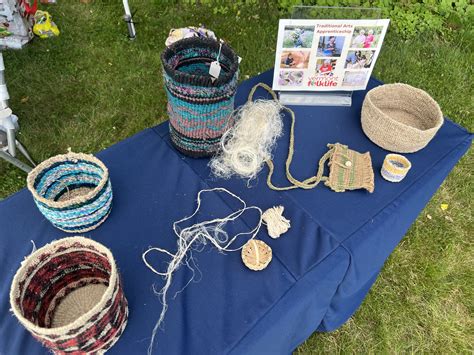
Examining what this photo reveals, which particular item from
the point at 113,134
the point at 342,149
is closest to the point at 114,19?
the point at 113,134

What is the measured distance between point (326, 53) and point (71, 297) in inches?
42.8

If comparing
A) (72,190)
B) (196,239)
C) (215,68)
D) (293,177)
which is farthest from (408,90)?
(72,190)

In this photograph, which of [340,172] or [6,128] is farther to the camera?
[6,128]

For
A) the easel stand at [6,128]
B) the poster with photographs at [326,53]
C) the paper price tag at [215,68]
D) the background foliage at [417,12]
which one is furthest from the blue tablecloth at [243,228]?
the background foliage at [417,12]

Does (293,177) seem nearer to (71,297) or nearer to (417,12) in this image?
(71,297)

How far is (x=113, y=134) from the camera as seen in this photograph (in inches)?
86.4

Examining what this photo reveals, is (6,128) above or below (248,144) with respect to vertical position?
below

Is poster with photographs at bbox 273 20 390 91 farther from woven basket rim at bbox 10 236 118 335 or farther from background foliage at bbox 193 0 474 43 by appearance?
background foliage at bbox 193 0 474 43

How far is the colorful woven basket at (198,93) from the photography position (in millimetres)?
1048

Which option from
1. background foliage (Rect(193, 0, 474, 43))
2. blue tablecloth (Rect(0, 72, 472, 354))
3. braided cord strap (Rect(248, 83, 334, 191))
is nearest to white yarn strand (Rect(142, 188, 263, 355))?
blue tablecloth (Rect(0, 72, 472, 354))

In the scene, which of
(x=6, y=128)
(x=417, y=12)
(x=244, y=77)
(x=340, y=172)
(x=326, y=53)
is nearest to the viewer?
(x=340, y=172)

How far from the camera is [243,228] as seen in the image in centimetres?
111

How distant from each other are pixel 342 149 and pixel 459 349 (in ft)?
3.31

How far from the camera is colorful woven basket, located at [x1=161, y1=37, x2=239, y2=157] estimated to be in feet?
3.44
